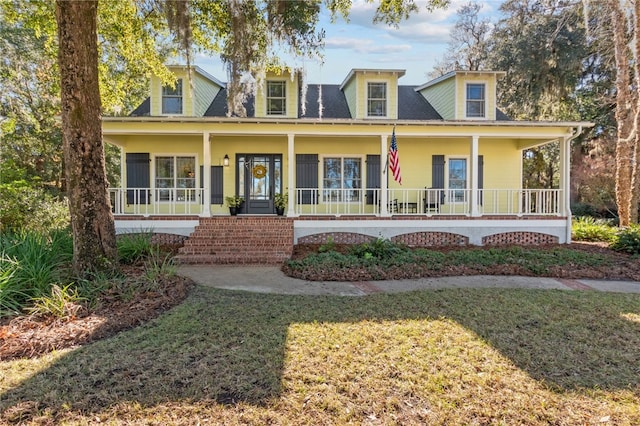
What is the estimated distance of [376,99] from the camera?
12.2 metres

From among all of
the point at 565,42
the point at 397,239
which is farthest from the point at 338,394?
the point at 565,42

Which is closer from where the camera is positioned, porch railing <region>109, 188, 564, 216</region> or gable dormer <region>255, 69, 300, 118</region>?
porch railing <region>109, 188, 564, 216</region>

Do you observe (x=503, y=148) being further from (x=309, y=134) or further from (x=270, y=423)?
(x=270, y=423)

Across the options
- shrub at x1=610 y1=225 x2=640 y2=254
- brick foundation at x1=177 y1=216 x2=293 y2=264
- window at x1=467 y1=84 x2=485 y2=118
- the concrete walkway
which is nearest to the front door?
brick foundation at x1=177 y1=216 x2=293 y2=264

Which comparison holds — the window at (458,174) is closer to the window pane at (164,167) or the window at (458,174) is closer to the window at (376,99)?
the window at (376,99)

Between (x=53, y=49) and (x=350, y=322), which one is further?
(x=53, y=49)

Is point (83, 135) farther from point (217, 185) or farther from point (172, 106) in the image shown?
point (172, 106)

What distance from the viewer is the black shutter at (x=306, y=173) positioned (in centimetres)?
1193

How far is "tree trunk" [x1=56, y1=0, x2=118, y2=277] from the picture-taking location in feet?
16.5

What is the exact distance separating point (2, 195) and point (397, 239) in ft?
36.6

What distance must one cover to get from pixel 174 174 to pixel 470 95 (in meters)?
9.96

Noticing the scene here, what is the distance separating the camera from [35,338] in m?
3.60

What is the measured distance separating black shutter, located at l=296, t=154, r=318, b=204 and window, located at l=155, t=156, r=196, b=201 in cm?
339

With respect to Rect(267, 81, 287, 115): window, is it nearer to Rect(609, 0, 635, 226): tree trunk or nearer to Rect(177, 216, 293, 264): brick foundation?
Rect(177, 216, 293, 264): brick foundation
